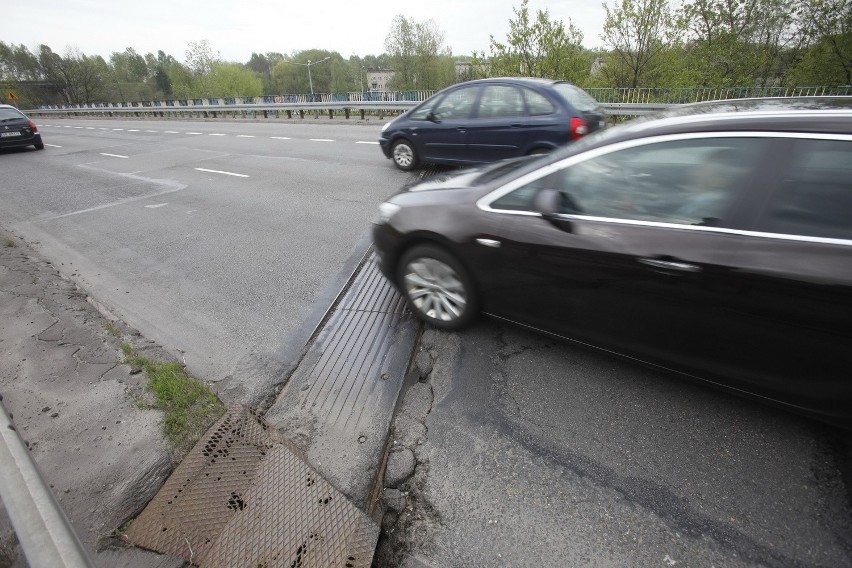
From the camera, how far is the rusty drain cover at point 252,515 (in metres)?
1.87

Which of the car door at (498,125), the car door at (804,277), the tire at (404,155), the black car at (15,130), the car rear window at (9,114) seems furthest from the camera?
the car rear window at (9,114)

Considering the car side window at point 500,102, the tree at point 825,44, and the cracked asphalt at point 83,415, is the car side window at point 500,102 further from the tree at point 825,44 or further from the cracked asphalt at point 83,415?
the tree at point 825,44

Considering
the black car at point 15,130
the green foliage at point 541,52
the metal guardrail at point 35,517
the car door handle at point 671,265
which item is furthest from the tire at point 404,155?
the black car at point 15,130

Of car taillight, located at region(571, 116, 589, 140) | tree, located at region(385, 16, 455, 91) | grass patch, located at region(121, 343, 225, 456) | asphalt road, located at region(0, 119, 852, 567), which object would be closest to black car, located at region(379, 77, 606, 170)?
car taillight, located at region(571, 116, 589, 140)

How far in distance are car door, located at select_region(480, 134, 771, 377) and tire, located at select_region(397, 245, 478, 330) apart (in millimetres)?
414

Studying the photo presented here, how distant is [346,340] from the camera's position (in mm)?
3365

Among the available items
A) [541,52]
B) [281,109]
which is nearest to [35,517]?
[541,52]

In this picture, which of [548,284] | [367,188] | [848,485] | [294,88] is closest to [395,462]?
[548,284]

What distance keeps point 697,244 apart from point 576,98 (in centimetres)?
511

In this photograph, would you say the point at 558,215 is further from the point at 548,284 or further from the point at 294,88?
the point at 294,88

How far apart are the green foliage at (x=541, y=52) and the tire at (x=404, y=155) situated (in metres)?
10.2

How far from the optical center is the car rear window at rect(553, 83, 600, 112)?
617 cm

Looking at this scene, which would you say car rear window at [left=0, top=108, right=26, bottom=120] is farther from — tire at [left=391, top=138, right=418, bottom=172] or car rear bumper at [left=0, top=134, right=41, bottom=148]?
tire at [left=391, top=138, right=418, bottom=172]

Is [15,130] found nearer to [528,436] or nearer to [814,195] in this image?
[528,436]
